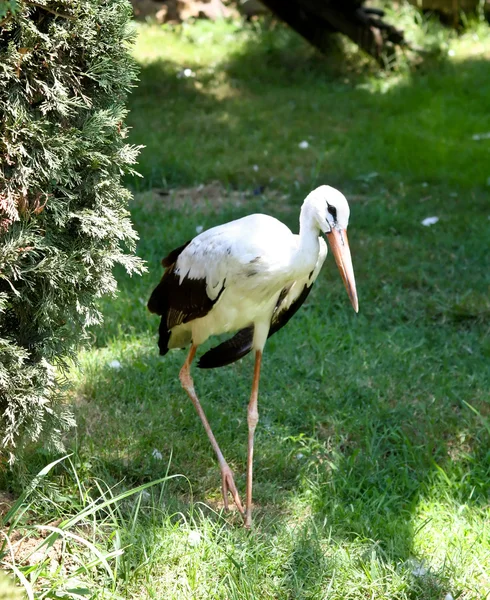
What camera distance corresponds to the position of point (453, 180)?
713 cm

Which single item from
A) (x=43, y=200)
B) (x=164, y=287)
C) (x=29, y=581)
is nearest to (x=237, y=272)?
(x=164, y=287)

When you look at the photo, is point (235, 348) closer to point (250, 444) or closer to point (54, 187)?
point (250, 444)

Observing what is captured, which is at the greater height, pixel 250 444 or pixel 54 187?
pixel 54 187

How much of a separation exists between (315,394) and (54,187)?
2010 mm

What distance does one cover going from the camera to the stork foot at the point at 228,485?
355 centimetres

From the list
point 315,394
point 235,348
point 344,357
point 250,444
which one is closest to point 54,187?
point 235,348

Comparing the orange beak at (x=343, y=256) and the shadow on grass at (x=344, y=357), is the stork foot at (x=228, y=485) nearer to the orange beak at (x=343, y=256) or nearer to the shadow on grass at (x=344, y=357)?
the shadow on grass at (x=344, y=357)

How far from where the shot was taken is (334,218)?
3.32 metres

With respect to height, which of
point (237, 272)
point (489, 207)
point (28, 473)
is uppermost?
point (237, 272)

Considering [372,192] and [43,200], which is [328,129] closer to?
[372,192]

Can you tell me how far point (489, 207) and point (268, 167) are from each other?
77.2 inches

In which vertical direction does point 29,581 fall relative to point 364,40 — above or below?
above

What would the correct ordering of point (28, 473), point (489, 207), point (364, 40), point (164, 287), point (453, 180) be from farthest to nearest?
point (364, 40), point (453, 180), point (489, 207), point (164, 287), point (28, 473)

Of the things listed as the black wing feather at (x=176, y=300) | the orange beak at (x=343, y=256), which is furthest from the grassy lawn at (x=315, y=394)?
the orange beak at (x=343, y=256)
